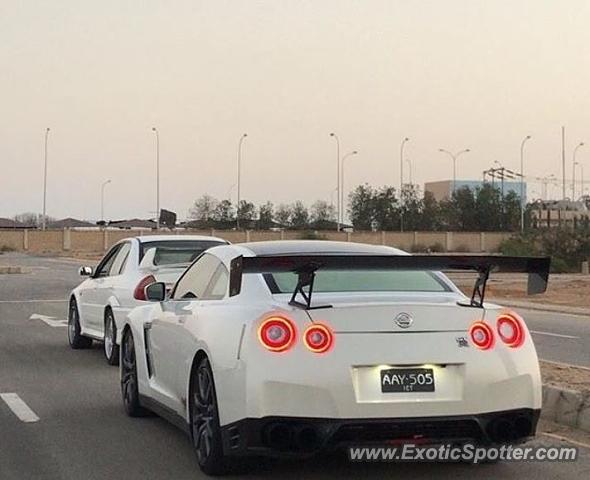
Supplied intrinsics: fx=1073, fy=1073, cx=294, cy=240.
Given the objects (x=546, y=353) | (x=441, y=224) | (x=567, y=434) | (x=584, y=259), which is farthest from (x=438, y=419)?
(x=441, y=224)

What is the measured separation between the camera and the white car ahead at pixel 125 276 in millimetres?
13266

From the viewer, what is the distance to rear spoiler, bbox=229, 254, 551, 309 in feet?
21.6

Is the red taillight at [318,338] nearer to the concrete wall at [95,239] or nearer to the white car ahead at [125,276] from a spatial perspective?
the white car ahead at [125,276]

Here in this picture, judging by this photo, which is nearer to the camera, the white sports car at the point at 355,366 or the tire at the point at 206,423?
the white sports car at the point at 355,366

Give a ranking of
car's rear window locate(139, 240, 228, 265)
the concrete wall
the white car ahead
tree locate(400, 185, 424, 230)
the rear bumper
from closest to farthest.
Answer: the rear bumper → the white car ahead → car's rear window locate(139, 240, 228, 265) → the concrete wall → tree locate(400, 185, 424, 230)

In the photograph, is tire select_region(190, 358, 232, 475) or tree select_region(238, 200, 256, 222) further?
tree select_region(238, 200, 256, 222)

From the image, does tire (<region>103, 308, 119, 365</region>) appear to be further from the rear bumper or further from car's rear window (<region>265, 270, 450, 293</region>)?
the rear bumper

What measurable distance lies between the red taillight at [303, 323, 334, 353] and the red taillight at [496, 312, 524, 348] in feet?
3.72

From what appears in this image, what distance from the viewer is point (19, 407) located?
10.1m

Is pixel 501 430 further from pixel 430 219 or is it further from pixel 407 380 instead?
pixel 430 219

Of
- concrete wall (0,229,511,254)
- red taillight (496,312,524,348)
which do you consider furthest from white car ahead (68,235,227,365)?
concrete wall (0,229,511,254)

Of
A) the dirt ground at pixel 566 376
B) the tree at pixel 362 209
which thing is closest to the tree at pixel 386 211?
the tree at pixel 362 209

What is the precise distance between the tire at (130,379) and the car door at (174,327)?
65 centimetres

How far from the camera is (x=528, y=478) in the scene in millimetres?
7105
